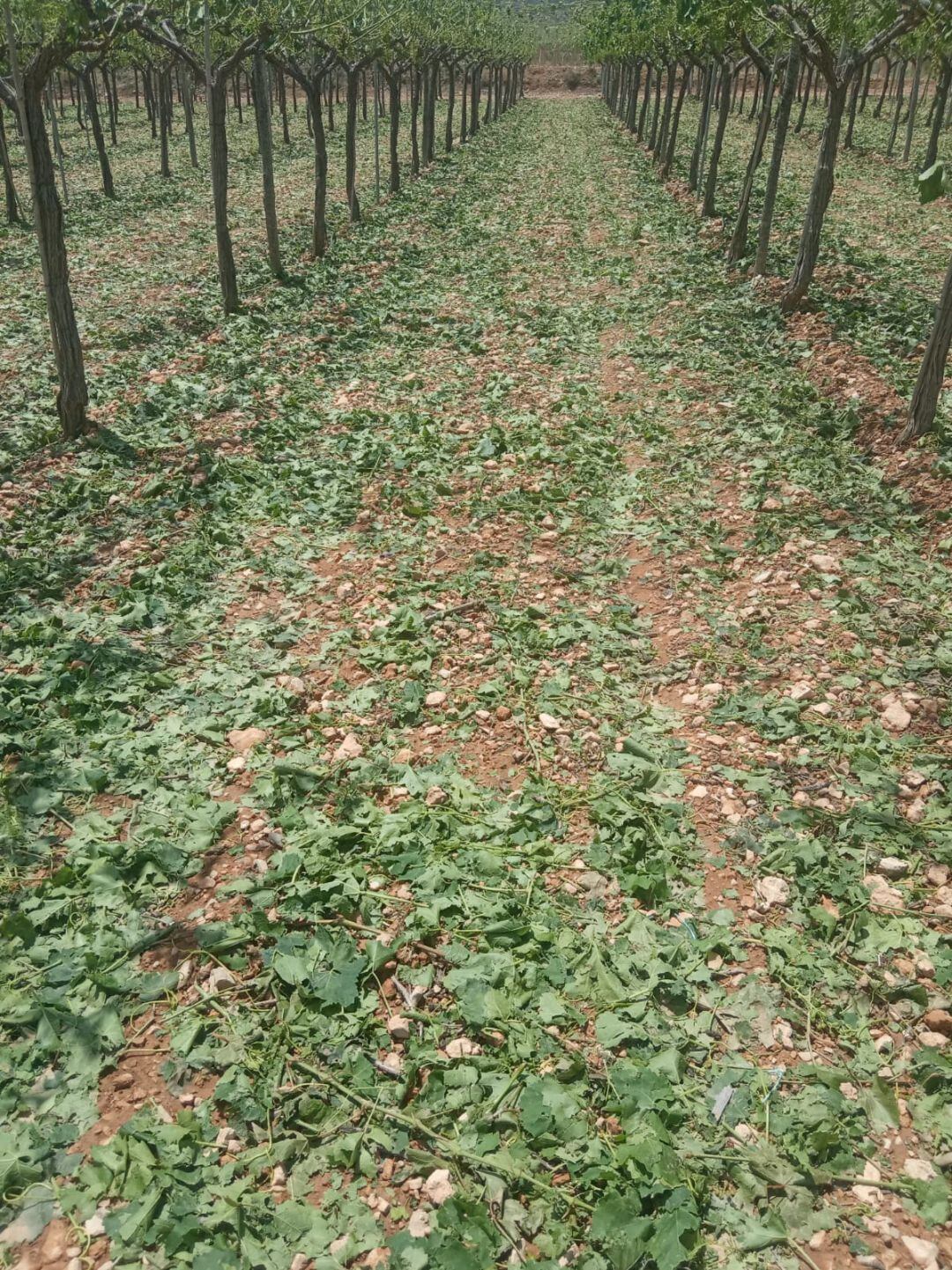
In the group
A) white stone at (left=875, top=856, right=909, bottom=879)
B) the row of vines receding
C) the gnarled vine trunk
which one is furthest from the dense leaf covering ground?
the gnarled vine trunk

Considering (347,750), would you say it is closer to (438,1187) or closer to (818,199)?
(438,1187)

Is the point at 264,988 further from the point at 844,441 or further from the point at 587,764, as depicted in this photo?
the point at 844,441

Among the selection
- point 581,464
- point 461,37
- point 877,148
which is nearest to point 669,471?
point 581,464

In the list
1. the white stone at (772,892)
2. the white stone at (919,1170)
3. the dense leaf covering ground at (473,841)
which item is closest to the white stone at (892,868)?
the dense leaf covering ground at (473,841)

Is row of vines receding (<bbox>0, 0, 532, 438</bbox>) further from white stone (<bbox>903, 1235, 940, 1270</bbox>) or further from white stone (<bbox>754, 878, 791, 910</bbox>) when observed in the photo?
white stone (<bbox>903, 1235, 940, 1270</bbox>)

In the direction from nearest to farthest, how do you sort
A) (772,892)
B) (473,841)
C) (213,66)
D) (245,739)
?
(772,892), (473,841), (245,739), (213,66)

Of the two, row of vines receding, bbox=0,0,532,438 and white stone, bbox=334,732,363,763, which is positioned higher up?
row of vines receding, bbox=0,0,532,438

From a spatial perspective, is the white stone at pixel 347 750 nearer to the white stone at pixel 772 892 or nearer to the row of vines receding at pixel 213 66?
the white stone at pixel 772 892

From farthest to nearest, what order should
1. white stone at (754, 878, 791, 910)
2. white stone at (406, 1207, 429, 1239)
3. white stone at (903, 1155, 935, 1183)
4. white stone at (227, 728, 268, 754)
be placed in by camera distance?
white stone at (227, 728, 268, 754)
white stone at (754, 878, 791, 910)
white stone at (903, 1155, 935, 1183)
white stone at (406, 1207, 429, 1239)

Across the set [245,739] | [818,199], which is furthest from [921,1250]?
[818,199]

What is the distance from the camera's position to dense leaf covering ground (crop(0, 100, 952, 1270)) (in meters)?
3.39

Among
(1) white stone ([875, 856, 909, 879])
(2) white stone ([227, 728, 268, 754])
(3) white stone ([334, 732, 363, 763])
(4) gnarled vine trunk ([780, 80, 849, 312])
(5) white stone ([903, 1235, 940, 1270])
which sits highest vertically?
(4) gnarled vine trunk ([780, 80, 849, 312])

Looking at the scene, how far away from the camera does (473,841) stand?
16.2 ft

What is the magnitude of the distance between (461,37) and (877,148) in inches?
638
